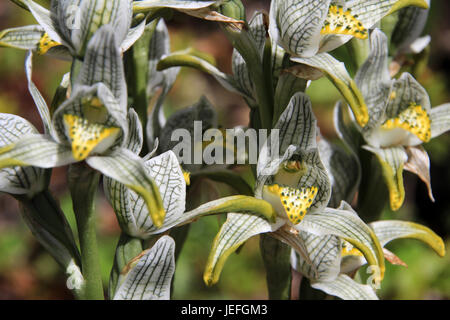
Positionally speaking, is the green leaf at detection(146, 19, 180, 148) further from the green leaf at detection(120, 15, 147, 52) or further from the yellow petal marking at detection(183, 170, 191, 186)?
the green leaf at detection(120, 15, 147, 52)

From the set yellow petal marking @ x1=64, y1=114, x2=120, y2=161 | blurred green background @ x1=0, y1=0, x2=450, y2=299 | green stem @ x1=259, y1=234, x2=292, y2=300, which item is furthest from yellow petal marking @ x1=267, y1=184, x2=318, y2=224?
blurred green background @ x1=0, y1=0, x2=450, y2=299

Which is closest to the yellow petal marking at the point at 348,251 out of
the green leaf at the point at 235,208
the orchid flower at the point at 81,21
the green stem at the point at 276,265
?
the green stem at the point at 276,265

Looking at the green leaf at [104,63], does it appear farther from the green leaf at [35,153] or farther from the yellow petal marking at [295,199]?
the yellow petal marking at [295,199]

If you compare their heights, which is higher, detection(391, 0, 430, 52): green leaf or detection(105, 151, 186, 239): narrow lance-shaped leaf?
detection(391, 0, 430, 52): green leaf

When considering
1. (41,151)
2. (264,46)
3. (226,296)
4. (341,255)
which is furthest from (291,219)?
(226,296)
